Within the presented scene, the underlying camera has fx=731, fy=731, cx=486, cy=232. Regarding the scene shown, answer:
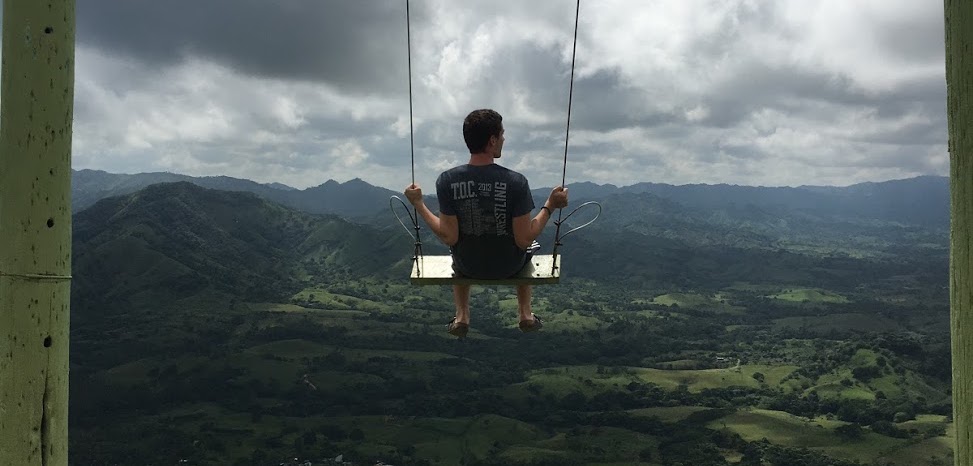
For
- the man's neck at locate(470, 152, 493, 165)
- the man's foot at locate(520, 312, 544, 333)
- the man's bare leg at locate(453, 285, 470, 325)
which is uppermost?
the man's neck at locate(470, 152, 493, 165)

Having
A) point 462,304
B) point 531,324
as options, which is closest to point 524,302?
point 531,324

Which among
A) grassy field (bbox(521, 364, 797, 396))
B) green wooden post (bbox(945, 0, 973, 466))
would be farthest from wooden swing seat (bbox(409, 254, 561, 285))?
grassy field (bbox(521, 364, 797, 396))

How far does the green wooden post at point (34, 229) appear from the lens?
3.20m

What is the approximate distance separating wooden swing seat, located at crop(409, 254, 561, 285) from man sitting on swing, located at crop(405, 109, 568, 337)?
89mm

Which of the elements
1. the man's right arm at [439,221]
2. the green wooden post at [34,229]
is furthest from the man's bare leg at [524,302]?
the green wooden post at [34,229]

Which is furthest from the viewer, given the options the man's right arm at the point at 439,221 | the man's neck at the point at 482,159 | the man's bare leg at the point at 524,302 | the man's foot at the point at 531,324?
the man's bare leg at the point at 524,302

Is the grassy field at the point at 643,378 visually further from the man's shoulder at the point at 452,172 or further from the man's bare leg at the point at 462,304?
the man's shoulder at the point at 452,172

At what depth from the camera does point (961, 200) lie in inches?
101

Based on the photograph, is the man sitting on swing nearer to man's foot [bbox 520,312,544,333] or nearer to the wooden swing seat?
the wooden swing seat

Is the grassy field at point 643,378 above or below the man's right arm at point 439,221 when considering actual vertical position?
below

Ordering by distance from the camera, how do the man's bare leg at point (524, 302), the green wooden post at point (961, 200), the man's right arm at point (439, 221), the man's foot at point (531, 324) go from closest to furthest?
the green wooden post at point (961, 200), the man's right arm at point (439, 221), the man's foot at point (531, 324), the man's bare leg at point (524, 302)

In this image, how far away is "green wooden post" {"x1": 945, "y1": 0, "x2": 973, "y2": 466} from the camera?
2.57m

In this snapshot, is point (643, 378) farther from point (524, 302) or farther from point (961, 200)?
point (961, 200)

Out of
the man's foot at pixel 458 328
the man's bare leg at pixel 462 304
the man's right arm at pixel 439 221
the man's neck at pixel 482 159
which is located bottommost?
the man's foot at pixel 458 328
